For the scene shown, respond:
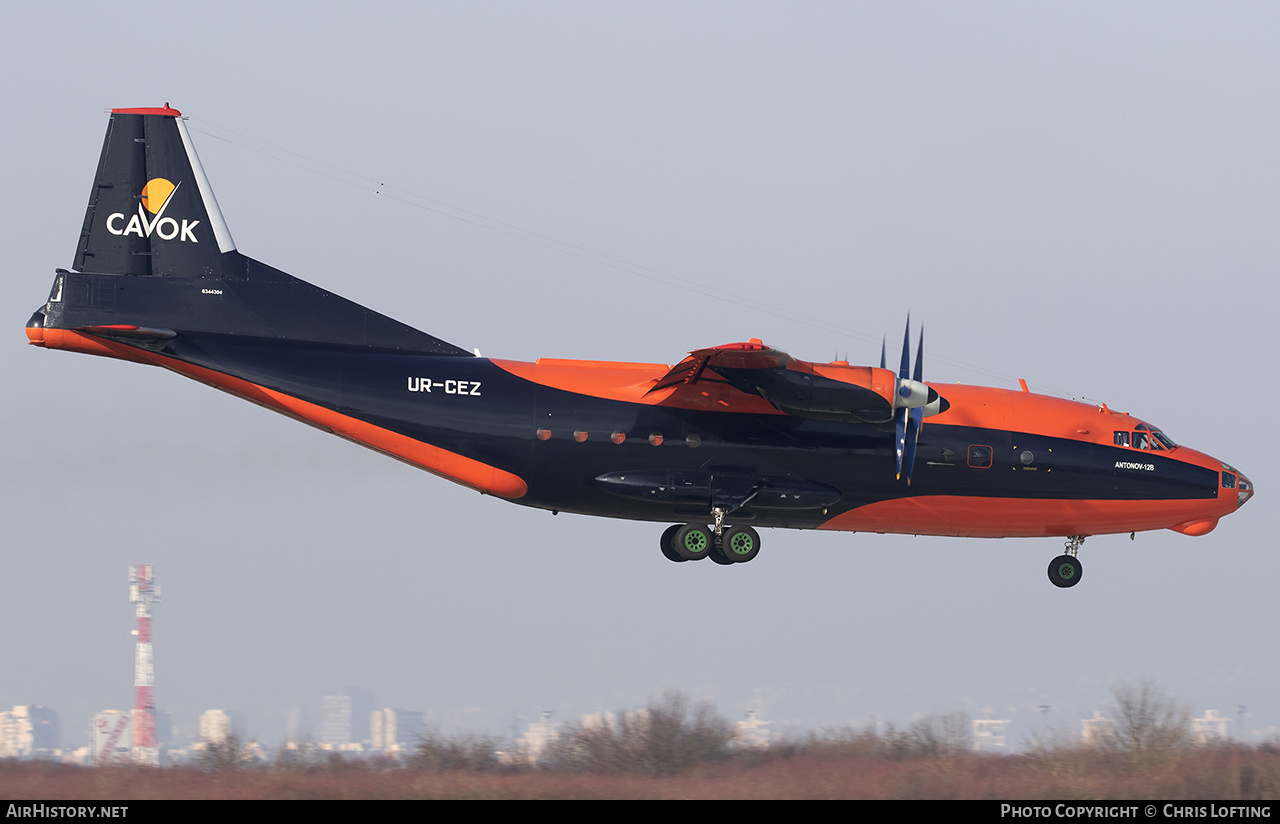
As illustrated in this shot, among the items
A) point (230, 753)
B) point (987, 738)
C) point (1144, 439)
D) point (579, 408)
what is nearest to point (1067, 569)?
point (1144, 439)

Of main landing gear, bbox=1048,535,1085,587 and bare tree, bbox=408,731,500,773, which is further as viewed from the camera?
main landing gear, bbox=1048,535,1085,587

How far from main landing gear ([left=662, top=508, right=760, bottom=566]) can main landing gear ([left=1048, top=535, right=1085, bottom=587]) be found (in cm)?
692

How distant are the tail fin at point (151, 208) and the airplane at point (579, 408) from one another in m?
0.03

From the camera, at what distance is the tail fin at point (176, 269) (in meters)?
27.2

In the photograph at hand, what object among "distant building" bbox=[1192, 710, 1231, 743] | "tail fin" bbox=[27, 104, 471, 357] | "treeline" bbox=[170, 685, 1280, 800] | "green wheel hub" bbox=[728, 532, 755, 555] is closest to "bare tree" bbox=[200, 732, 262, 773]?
"treeline" bbox=[170, 685, 1280, 800]

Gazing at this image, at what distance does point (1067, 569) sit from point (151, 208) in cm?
2027

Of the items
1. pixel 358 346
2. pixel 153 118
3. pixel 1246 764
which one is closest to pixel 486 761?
pixel 358 346

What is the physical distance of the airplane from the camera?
88.2ft

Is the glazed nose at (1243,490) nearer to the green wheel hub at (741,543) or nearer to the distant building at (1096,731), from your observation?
the distant building at (1096,731)

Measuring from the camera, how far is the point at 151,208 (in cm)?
2802

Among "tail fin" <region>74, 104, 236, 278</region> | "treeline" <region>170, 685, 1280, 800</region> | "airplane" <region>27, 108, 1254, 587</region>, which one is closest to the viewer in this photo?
"treeline" <region>170, 685, 1280, 800</region>

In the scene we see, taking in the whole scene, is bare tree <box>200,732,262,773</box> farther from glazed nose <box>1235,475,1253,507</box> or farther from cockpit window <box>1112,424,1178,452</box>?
glazed nose <box>1235,475,1253,507</box>

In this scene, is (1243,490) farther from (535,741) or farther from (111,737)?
(111,737)
